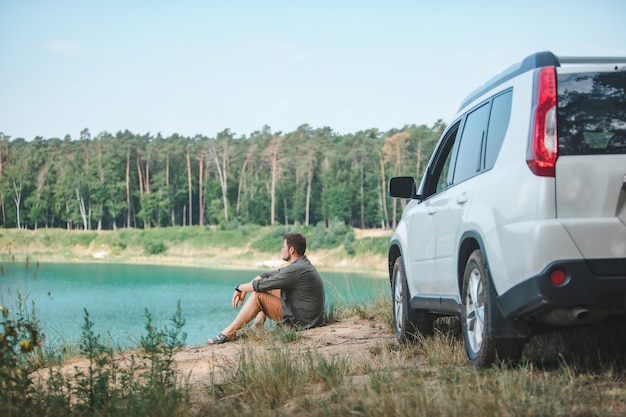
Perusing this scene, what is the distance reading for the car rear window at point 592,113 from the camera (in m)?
4.89

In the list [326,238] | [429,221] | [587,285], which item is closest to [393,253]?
[429,221]

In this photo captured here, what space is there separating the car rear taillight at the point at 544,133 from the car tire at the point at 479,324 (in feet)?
2.89

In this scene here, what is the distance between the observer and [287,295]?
411 inches

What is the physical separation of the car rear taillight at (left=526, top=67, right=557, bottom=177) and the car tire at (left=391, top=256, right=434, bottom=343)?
3128mm

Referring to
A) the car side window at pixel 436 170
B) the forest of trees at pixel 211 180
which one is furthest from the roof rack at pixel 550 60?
the forest of trees at pixel 211 180

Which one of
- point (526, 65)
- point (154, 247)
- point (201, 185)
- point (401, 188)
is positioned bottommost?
point (154, 247)

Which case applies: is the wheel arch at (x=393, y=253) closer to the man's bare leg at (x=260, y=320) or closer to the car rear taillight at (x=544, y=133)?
the man's bare leg at (x=260, y=320)

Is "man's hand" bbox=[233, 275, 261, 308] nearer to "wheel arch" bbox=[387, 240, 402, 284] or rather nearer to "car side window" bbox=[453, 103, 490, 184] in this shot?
"wheel arch" bbox=[387, 240, 402, 284]

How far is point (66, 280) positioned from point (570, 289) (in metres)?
61.3

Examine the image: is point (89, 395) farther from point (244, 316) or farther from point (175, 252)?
point (175, 252)

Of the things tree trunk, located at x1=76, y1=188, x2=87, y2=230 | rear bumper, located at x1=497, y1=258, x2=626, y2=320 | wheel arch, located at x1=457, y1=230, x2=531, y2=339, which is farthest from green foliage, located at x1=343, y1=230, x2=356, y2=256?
rear bumper, located at x1=497, y1=258, x2=626, y2=320

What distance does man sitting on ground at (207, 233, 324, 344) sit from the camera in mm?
10211

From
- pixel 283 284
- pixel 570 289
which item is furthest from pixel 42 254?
pixel 570 289

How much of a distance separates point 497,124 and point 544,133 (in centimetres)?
81
